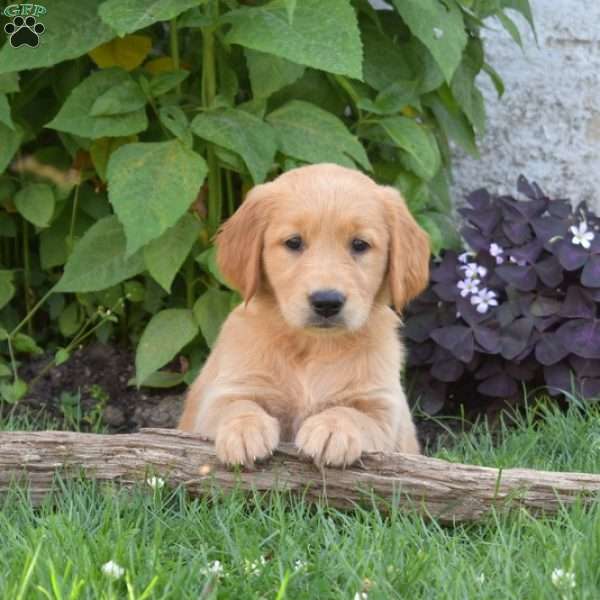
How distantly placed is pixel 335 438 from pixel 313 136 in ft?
4.74

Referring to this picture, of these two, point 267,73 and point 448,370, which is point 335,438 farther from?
point 448,370

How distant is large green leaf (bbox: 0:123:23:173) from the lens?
447 cm

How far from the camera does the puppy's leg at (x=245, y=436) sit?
3.27m

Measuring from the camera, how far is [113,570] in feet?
8.70

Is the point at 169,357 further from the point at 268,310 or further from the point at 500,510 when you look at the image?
the point at 500,510

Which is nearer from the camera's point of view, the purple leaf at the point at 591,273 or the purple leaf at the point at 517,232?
the purple leaf at the point at 591,273

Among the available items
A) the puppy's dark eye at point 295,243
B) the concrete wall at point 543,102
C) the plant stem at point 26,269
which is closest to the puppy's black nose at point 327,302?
the puppy's dark eye at point 295,243

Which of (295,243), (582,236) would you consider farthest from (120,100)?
(582,236)

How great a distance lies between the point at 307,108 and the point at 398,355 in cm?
107

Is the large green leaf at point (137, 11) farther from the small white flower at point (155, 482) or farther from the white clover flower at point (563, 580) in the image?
the white clover flower at point (563, 580)

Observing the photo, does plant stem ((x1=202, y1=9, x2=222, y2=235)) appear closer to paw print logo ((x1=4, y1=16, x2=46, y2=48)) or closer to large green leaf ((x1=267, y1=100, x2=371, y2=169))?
large green leaf ((x1=267, y1=100, x2=371, y2=169))

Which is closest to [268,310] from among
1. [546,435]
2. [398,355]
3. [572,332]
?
[398,355]

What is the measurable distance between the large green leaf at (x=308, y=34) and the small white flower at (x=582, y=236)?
1.58 metres

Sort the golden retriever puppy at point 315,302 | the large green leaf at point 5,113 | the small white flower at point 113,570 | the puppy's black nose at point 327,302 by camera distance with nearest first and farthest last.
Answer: the small white flower at point 113,570 → the puppy's black nose at point 327,302 → the golden retriever puppy at point 315,302 → the large green leaf at point 5,113
